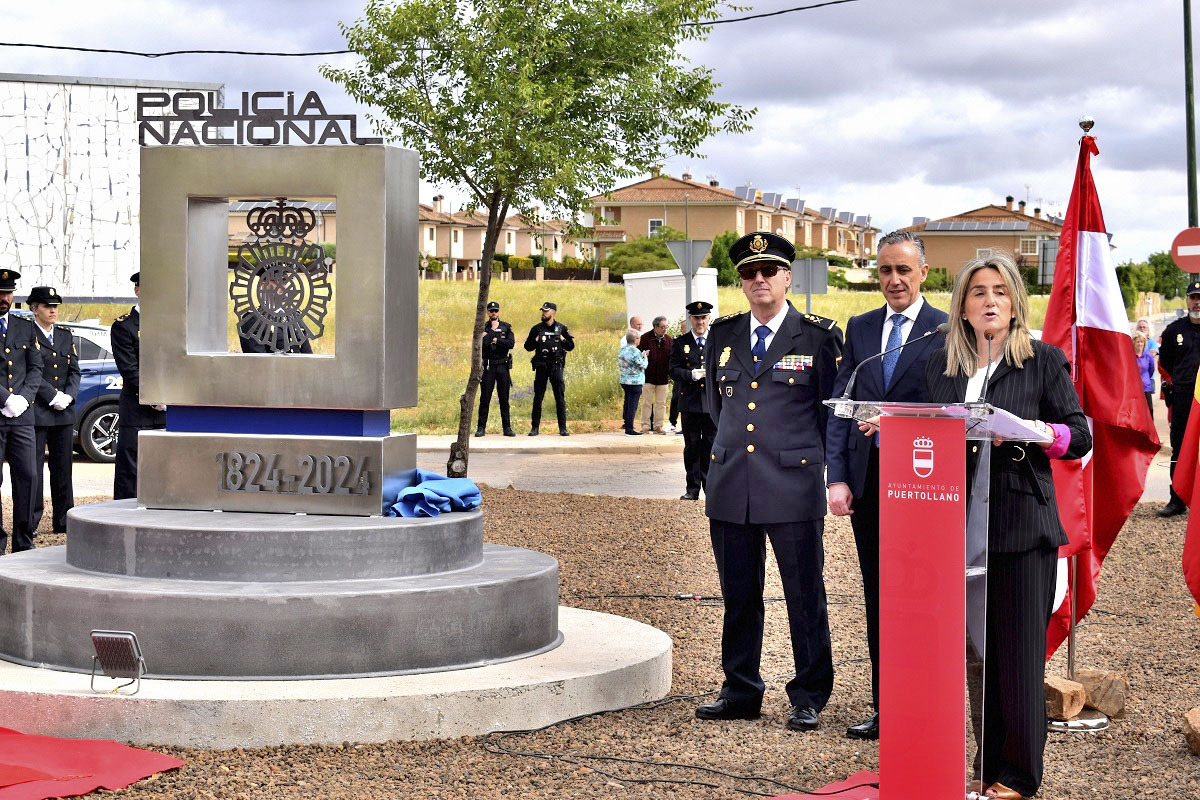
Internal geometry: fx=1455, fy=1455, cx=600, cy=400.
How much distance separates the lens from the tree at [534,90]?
43.5 ft

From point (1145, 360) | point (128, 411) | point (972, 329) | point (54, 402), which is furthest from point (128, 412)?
point (1145, 360)

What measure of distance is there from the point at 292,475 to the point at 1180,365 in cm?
1009

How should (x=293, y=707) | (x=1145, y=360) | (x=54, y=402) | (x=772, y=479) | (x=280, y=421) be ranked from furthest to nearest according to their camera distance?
1. (x=1145, y=360)
2. (x=54, y=402)
3. (x=280, y=421)
4. (x=772, y=479)
5. (x=293, y=707)

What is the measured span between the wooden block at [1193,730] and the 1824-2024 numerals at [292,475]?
376cm

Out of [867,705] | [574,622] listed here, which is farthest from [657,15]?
[867,705]

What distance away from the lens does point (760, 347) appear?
6.45m

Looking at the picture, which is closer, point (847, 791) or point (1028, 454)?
point (1028, 454)

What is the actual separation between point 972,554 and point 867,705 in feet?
7.02

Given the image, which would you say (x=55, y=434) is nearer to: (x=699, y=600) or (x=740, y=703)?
(x=699, y=600)

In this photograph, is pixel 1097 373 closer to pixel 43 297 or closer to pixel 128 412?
pixel 128 412

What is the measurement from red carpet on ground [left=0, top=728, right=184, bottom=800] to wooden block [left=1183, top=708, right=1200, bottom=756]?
4.00 meters

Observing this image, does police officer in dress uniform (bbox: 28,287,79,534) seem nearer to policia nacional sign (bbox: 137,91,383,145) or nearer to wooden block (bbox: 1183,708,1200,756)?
policia nacional sign (bbox: 137,91,383,145)

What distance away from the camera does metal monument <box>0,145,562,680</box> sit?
20.2 feet

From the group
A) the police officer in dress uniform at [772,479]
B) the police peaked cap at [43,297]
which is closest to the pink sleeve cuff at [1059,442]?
the police officer in dress uniform at [772,479]
